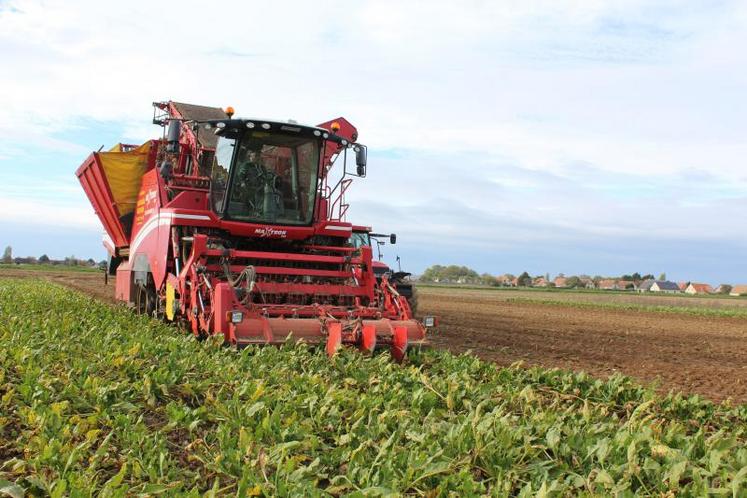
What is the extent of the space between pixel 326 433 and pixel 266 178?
6231 mm

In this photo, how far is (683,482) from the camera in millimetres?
3635

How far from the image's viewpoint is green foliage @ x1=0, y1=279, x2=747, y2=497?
138 inches

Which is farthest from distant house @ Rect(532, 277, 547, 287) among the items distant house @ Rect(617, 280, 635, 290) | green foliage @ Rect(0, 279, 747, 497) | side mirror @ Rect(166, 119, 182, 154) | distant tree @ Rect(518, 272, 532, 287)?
green foliage @ Rect(0, 279, 747, 497)

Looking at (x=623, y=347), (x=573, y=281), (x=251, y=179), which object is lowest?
(x=623, y=347)

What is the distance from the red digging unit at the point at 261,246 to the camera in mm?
8125

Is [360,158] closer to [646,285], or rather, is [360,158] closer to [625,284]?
[625,284]

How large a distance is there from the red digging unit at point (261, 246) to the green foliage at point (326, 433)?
1266 millimetres

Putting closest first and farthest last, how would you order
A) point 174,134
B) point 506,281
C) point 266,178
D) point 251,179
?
point 174,134 < point 251,179 < point 266,178 < point 506,281

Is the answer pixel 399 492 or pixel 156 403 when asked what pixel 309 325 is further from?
pixel 399 492

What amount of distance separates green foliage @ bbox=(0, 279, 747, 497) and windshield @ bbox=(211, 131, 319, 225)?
3.55 meters

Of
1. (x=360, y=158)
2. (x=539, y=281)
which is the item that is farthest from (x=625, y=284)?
(x=360, y=158)

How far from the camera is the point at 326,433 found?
4.52 metres

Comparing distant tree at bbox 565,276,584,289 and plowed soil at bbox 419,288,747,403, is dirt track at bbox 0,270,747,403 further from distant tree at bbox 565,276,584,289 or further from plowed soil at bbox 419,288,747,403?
distant tree at bbox 565,276,584,289

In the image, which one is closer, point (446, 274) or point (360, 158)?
point (360, 158)
